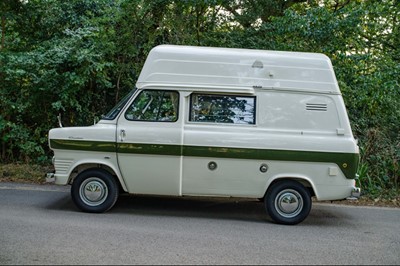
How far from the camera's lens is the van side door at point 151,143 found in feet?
23.3

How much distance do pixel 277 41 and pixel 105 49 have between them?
14.2 feet

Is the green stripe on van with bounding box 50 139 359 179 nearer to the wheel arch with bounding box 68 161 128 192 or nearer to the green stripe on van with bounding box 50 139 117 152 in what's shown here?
the green stripe on van with bounding box 50 139 117 152

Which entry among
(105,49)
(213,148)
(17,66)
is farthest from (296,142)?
(17,66)

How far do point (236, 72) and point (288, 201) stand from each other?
2.25 m

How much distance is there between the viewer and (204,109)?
7.25 m

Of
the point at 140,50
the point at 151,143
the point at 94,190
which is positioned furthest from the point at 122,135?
the point at 140,50

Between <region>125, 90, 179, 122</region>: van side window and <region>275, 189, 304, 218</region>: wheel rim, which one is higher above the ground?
<region>125, 90, 179, 122</region>: van side window

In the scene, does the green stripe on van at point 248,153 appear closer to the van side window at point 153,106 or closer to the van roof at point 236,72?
the van side window at point 153,106

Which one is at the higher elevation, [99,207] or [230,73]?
[230,73]

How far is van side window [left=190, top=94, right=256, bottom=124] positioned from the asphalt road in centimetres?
167

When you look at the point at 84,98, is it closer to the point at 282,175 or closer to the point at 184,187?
the point at 184,187

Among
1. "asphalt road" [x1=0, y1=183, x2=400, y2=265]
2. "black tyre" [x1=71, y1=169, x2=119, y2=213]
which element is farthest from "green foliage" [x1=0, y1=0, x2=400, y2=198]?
"black tyre" [x1=71, y1=169, x2=119, y2=213]

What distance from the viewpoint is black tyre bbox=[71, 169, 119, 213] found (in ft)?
23.8

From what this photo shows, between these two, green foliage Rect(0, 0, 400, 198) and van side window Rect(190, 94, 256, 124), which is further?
green foliage Rect(0, 0, 400, 198)
